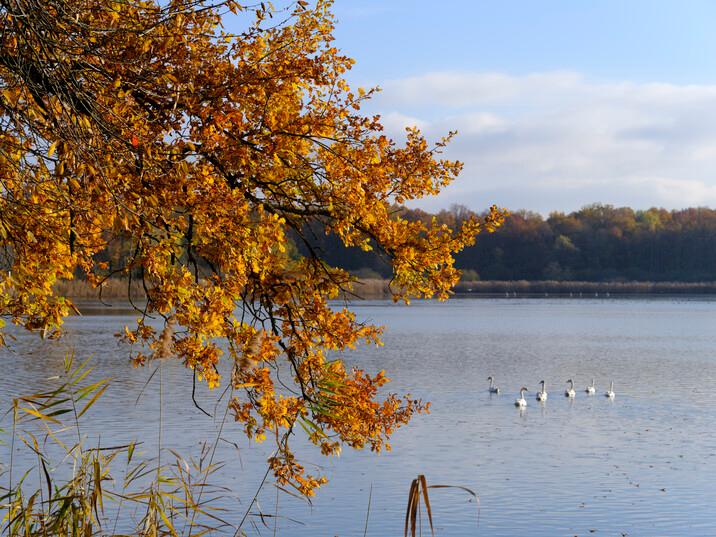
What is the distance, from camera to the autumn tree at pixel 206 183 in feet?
17.1

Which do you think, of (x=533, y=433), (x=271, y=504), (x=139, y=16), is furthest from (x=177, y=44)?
(x=533, y=433)

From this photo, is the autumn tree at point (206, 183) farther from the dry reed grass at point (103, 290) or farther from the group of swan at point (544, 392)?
the dry reed grass at point (103, 290)

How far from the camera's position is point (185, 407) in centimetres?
1786

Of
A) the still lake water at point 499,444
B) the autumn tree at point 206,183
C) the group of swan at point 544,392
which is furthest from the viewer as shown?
the group of swan at point 544,392

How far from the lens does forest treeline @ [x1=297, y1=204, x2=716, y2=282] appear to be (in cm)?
10950

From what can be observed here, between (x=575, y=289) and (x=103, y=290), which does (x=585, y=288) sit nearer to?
(x=575, y=289)

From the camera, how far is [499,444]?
1534cm

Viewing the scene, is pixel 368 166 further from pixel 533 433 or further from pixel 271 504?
pixel 533 433

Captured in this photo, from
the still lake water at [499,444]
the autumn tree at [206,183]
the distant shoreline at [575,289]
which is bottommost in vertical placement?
the still lake water at [499,444]

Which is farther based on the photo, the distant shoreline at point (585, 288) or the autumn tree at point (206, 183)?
the distant shoreline at point (585, 288)

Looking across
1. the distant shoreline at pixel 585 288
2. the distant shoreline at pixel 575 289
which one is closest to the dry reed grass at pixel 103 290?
the distant shoreline at pixel 575 289

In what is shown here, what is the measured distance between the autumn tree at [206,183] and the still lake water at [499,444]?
4.14 meters

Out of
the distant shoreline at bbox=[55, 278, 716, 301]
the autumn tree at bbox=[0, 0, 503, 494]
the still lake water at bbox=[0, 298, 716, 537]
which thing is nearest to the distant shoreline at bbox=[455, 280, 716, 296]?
the distant shoreline at bbox=[55, 278, 716, 301]

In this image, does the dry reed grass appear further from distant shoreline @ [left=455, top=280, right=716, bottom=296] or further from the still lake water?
distant shoreline @ [left=455, top=280, right=716, bottom=296]
